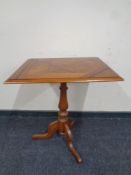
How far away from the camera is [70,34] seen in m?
1.82

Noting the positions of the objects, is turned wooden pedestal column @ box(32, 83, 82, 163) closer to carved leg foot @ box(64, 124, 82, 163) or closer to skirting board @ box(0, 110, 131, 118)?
carved leg foot @ box(64, 124, 82, 163)

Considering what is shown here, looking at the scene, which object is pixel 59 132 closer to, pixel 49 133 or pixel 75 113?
pixel 49 133

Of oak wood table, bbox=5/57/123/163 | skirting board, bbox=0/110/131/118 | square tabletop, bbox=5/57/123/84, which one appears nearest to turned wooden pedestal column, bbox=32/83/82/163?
oak wood table, bbox=5/57/123/163

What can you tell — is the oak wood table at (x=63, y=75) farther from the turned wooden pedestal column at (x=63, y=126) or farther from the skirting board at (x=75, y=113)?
the skirting board at (x=75, y=113)

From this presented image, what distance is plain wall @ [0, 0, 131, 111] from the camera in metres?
1.74

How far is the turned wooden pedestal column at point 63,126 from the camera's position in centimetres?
158

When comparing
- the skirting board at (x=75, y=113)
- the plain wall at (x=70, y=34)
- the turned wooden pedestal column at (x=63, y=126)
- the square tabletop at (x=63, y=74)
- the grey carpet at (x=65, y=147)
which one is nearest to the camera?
the square tabletop at (x=63, y=74)

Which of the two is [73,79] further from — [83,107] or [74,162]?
[83,107]

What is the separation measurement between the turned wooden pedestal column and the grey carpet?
0.17ft

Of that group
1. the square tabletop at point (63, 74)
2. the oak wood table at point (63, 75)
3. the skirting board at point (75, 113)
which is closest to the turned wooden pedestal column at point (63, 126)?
the oak wood table at point (63, 75)

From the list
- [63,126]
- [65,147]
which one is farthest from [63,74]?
[65,147]

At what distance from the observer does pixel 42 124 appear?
2.05 m

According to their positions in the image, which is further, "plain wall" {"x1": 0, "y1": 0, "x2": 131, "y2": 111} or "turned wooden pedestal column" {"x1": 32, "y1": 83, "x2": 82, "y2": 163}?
"plain wall" {"x1": 0, "y1": 0, "x2": 131, "y2": 111}

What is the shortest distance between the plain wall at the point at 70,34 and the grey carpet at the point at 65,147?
35 cm
